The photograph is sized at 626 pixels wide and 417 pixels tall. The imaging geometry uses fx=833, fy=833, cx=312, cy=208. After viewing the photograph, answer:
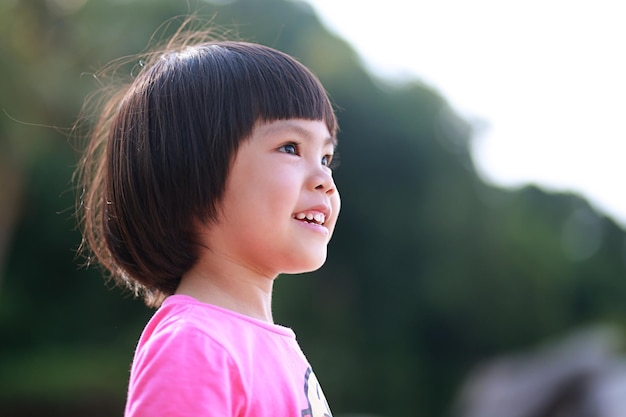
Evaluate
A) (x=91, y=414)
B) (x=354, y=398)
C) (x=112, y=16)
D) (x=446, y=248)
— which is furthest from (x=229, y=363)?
(x=446, y=248)

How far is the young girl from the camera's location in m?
1.47

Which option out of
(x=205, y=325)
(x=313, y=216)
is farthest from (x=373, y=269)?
(x=205, y=325)

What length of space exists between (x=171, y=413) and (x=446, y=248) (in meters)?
14.1

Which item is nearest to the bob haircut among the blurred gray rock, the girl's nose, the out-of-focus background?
the girl's nose

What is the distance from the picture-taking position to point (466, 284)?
1509 cm

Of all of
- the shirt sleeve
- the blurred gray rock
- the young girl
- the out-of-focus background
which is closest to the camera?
the shirt sleeve

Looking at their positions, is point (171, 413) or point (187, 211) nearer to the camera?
point (171, 413)

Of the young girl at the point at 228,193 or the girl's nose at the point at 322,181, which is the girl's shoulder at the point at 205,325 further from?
the girl's nose at the point at 322,181

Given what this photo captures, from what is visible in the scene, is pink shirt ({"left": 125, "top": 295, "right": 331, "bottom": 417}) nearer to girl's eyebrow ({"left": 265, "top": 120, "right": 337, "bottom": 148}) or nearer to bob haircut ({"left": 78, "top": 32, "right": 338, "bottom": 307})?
bob haircut ({"left": 78, "top": 32, "right": 338, "bottom": 307})

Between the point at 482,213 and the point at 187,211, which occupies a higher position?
the point at 482,213

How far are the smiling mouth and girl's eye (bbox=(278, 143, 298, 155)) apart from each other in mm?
114

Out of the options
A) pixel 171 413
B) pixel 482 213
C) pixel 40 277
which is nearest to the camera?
pixel 171 413

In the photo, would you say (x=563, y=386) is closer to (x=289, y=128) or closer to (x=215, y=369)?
(x=289, y=128)

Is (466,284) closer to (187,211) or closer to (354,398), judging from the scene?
(354,398)
